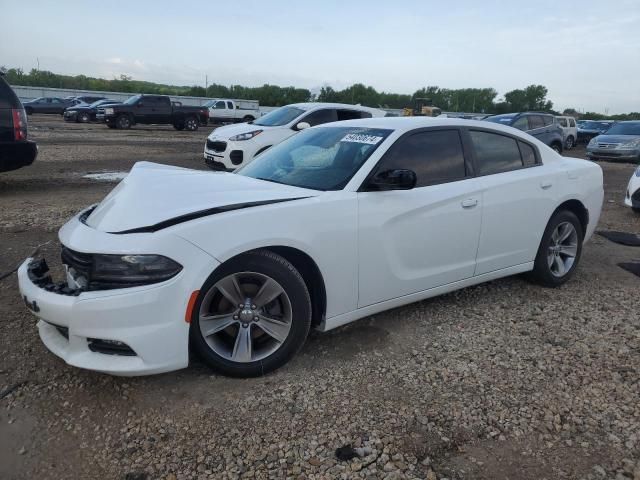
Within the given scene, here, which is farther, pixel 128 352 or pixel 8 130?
pixel 8 130

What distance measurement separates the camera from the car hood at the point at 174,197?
9.24 feet

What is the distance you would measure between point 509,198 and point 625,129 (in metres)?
16.8

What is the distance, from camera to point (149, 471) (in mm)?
2299

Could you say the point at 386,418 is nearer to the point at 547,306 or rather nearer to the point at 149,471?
the point at 149,471

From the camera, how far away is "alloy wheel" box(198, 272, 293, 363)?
2.89 metres

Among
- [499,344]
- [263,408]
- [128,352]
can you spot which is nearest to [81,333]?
[128,352]

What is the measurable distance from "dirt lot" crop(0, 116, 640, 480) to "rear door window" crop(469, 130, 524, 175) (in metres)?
1.16

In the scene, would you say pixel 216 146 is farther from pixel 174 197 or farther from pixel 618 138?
pixel 618 138

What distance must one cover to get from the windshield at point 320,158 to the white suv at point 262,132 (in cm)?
567

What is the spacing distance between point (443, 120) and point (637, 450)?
263cm

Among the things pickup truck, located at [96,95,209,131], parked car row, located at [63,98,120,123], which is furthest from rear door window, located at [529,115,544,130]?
parked car row, located at [63,98,120,123]

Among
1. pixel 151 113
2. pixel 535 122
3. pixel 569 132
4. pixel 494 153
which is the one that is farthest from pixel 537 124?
pixel 151 113

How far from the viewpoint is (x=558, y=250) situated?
15.6ft

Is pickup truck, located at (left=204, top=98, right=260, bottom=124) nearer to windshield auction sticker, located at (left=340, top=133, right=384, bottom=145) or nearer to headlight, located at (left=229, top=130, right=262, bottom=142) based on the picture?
headlight, located at (left=229, top=130, right=262, bottom=142)
